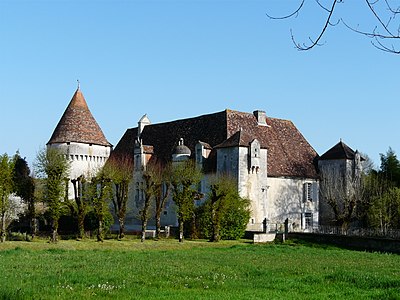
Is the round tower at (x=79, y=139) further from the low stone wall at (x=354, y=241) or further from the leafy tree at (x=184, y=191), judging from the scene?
the low stone wall at (x=354, y=241)

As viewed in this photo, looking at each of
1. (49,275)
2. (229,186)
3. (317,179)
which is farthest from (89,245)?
(317,179)

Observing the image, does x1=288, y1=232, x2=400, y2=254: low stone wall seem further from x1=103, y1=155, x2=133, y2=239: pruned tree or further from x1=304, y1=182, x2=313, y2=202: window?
x1=103, y1=155, x2=133, y2=239: pruned tree

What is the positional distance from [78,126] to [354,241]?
3075 cm

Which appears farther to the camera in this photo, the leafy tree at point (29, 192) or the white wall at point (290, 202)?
the white wall at point (290, 202)

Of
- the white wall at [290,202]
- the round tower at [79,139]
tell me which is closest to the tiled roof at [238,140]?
the white wall at [290,202]

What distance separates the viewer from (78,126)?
60.7m

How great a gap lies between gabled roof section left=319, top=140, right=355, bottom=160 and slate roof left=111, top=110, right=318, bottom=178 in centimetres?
197

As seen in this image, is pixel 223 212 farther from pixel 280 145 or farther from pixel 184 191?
pixel 280 145

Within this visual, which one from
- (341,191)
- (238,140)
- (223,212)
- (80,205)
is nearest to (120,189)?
(80,205)

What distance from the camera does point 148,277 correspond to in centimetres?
1836

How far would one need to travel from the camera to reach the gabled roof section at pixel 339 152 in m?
56.7

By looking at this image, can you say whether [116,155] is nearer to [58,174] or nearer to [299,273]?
[58,174]

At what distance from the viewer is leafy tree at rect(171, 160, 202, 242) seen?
148 feet

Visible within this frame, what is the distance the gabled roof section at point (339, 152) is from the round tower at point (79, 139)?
896 inches
